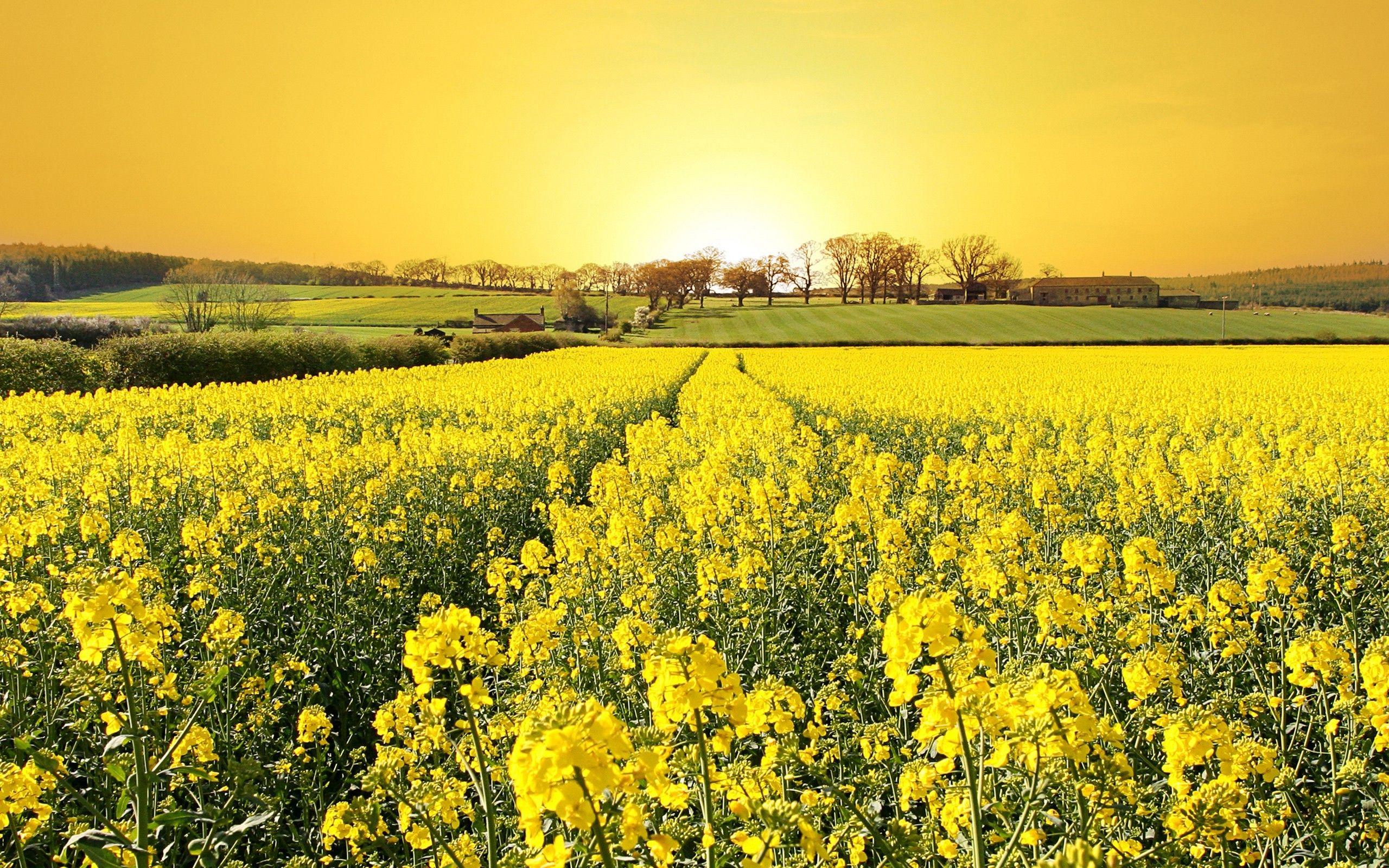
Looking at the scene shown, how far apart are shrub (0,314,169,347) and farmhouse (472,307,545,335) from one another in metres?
49.7

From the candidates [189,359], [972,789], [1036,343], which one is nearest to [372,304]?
[1036,343]

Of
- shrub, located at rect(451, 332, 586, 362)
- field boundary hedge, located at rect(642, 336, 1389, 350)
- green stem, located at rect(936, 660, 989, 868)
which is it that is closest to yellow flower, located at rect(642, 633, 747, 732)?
green stem, located at rect(936, 660, 989, 868)

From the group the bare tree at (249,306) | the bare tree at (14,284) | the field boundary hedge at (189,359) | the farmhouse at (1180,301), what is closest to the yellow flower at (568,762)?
the field boundary hedge at (189,359)

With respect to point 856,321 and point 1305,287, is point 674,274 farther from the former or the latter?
point 1305,287

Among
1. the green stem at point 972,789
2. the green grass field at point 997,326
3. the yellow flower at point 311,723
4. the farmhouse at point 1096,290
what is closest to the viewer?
the green stem at point 972,789

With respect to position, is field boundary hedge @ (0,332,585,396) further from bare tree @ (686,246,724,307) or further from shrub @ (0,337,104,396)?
bare tree @ (686,246,724,307)

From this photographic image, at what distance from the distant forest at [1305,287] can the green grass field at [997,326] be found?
15.6 meters

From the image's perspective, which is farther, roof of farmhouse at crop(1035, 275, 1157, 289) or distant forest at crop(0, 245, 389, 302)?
roof of farmhouse at crop(1035, 275, 1157, 289)

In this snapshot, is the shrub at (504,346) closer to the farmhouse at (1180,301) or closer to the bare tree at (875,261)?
the bare tree at (875,261)

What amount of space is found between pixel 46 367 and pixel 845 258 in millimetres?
97625

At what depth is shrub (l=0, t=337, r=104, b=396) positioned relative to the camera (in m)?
21.3

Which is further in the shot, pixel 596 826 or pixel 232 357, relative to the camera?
pixel 232 357

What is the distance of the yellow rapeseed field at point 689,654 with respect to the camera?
2.28 m

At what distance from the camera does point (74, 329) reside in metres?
33.2
